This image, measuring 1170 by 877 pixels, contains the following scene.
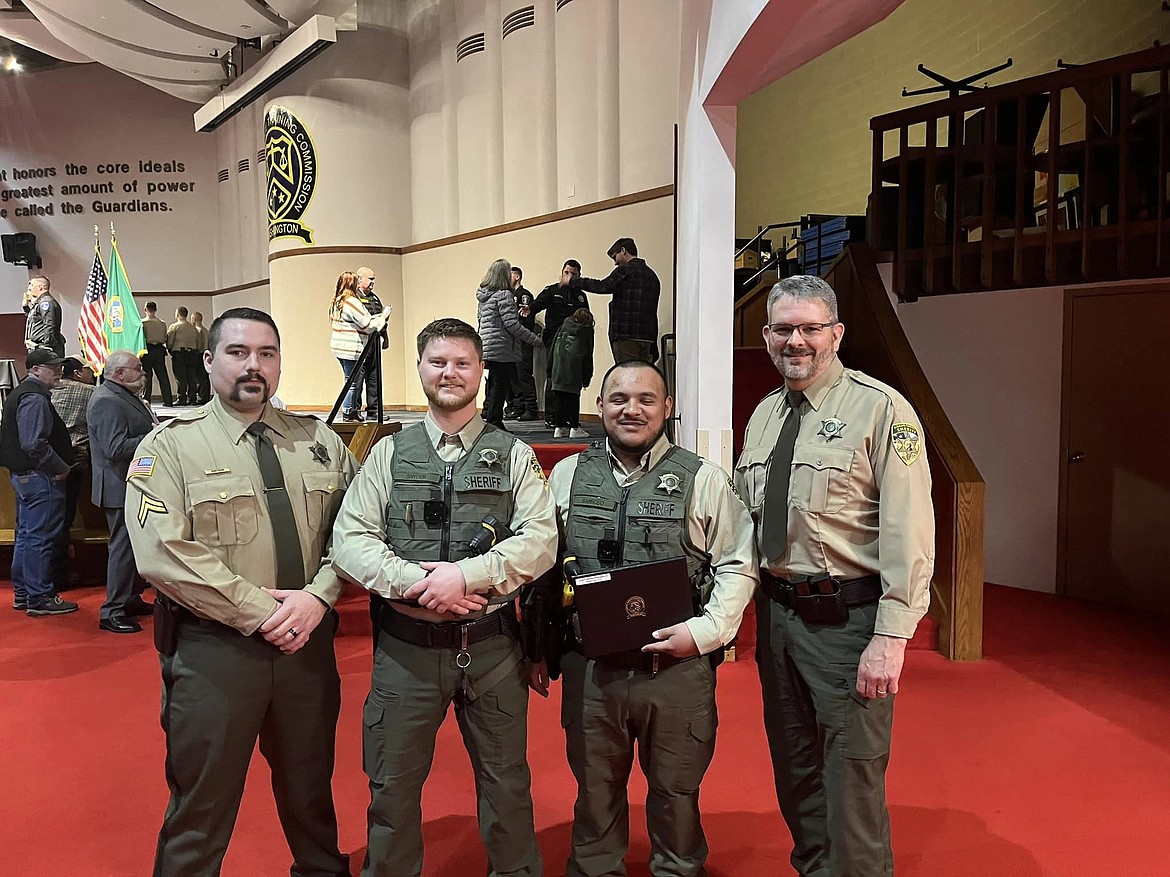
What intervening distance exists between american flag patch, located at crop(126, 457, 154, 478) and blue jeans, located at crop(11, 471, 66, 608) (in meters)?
4.10

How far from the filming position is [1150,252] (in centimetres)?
466

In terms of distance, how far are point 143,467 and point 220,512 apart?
0.20m

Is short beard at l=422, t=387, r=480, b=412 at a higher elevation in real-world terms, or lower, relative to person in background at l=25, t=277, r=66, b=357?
lower

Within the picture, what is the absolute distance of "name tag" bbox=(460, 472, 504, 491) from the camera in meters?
2.11

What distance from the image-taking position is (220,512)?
206 cm

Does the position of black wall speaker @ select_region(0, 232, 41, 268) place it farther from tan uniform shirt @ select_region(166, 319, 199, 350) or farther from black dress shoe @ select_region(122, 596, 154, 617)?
black dress shoe @ select_region(122, 596, 154, 617)

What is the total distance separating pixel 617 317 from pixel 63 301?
1302 centimetres

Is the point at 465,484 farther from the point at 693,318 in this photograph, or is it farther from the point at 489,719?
the point at 693,318

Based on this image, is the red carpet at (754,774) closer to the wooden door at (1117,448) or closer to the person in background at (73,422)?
the wooden door at (1117,448)

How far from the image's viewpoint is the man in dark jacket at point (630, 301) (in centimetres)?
611

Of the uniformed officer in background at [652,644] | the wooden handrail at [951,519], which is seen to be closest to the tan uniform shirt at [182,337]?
the wooden handrail at [951,519]

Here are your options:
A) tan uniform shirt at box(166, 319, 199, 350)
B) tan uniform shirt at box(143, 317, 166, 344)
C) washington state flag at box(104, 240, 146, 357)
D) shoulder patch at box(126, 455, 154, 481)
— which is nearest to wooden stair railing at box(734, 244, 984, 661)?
shoulder patch at box(126, 455, 154, 481)

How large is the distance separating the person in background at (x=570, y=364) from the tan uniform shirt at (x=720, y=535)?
4127mm

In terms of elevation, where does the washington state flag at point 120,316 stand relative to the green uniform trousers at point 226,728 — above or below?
above
